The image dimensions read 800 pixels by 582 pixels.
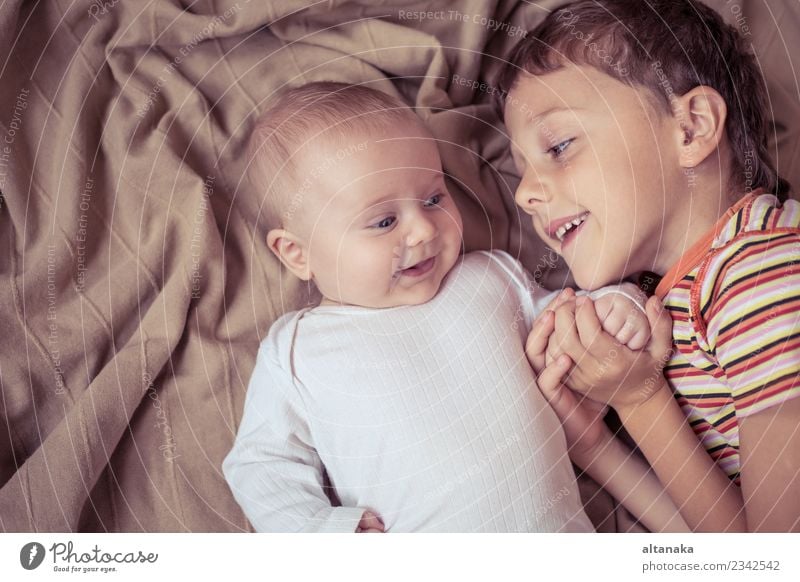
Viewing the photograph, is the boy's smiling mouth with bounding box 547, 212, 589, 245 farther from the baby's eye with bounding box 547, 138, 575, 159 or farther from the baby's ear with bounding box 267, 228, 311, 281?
the baby's ear with bounding box 267, 228, 311, 281

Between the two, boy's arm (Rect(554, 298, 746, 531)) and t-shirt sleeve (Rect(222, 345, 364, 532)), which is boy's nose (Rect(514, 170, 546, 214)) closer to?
boy's arm (Rect(554, 298, 746, 531))

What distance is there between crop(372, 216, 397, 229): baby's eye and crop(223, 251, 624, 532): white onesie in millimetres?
65

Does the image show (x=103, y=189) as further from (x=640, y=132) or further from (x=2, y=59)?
(x=640, y=132)

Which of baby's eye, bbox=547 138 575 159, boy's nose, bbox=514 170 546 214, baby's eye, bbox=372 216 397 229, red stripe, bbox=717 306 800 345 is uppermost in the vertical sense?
baby's eye, bbox=547 138 575 159

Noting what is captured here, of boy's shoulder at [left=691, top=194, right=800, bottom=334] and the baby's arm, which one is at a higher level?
boy's shoulder at [left=691, top=194, right=800, bottom=334]

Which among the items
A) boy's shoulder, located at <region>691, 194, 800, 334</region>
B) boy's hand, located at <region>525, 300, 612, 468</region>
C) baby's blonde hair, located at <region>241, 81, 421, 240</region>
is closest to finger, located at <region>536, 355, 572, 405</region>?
boy's hand, located at <region>525, 300, 612, 468</region>

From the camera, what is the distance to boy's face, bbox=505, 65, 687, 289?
57 cm

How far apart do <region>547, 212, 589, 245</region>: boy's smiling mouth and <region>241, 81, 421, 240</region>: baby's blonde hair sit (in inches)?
5.4

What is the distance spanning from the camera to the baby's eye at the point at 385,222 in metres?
0.55

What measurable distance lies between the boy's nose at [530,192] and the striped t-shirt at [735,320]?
0.12 metres

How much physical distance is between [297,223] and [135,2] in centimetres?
23

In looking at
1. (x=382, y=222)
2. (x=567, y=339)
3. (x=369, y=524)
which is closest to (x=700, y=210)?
(x=567, y=339)
